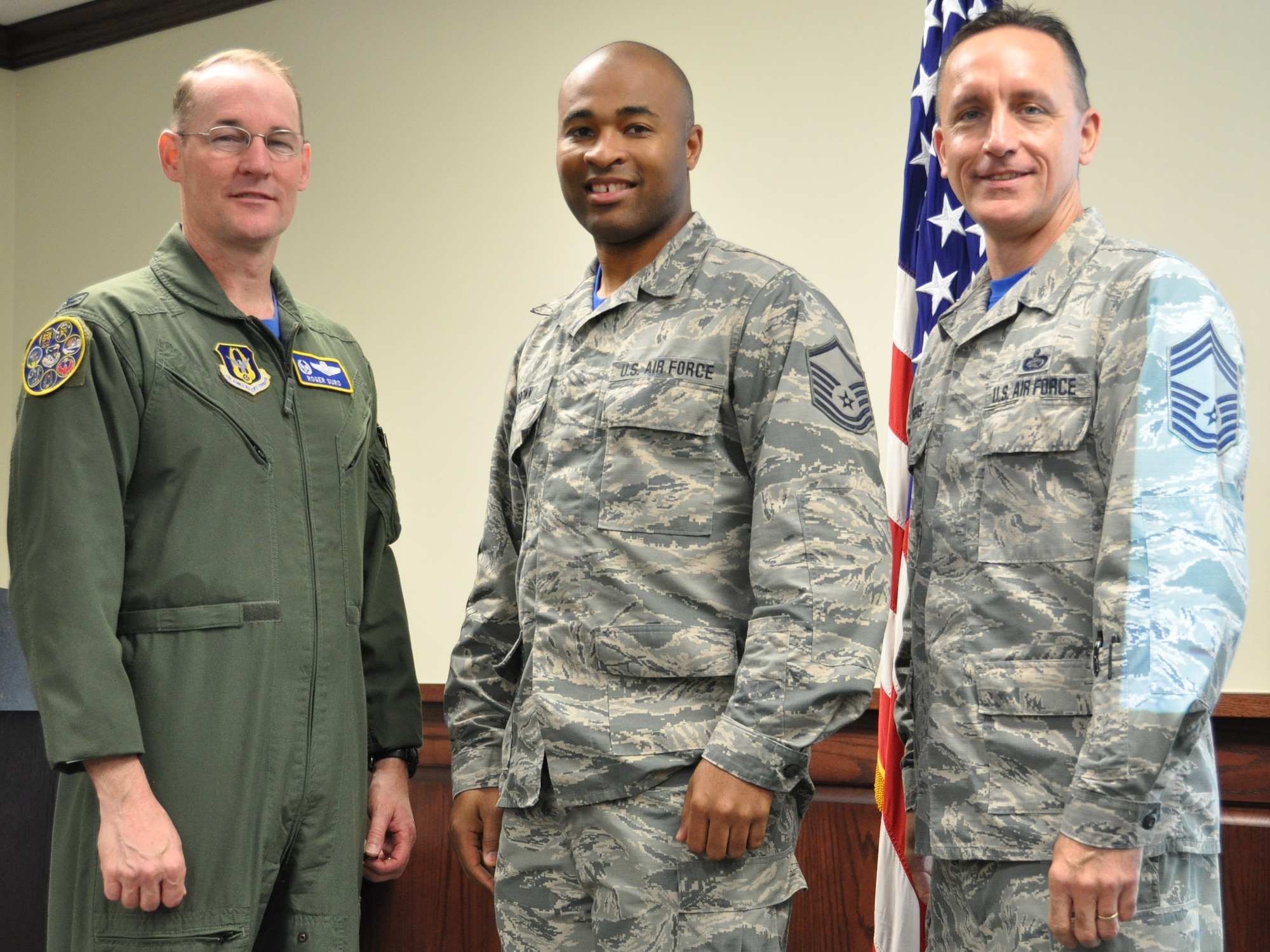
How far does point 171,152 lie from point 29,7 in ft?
10.9

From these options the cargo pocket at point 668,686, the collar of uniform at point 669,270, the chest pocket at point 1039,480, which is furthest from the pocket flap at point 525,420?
the chest pocket at point 1039,480

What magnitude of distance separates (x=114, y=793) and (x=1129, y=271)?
4.42 feet

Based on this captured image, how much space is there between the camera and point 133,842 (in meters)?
1.50

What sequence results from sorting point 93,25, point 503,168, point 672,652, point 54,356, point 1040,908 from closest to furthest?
point 1040,908, point 672,652, point 54,356, point 503,168, point 93,25

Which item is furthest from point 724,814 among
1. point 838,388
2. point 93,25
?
point 93,25

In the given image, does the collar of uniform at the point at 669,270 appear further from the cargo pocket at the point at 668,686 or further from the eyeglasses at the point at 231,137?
the eyeglasses at the point at 231,137

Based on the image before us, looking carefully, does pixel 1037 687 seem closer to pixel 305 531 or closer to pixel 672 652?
pixel 672 652

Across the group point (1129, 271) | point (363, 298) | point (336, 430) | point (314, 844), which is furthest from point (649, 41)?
point (314, 844)

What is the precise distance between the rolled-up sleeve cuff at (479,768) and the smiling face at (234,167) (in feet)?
2.58

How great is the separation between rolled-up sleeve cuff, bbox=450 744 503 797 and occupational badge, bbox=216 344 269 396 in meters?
0.58

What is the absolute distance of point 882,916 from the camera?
221cm

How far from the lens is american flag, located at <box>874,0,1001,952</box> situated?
7.17 ft

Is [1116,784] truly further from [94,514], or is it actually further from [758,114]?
[758,114]

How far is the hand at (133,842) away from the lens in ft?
4.92
